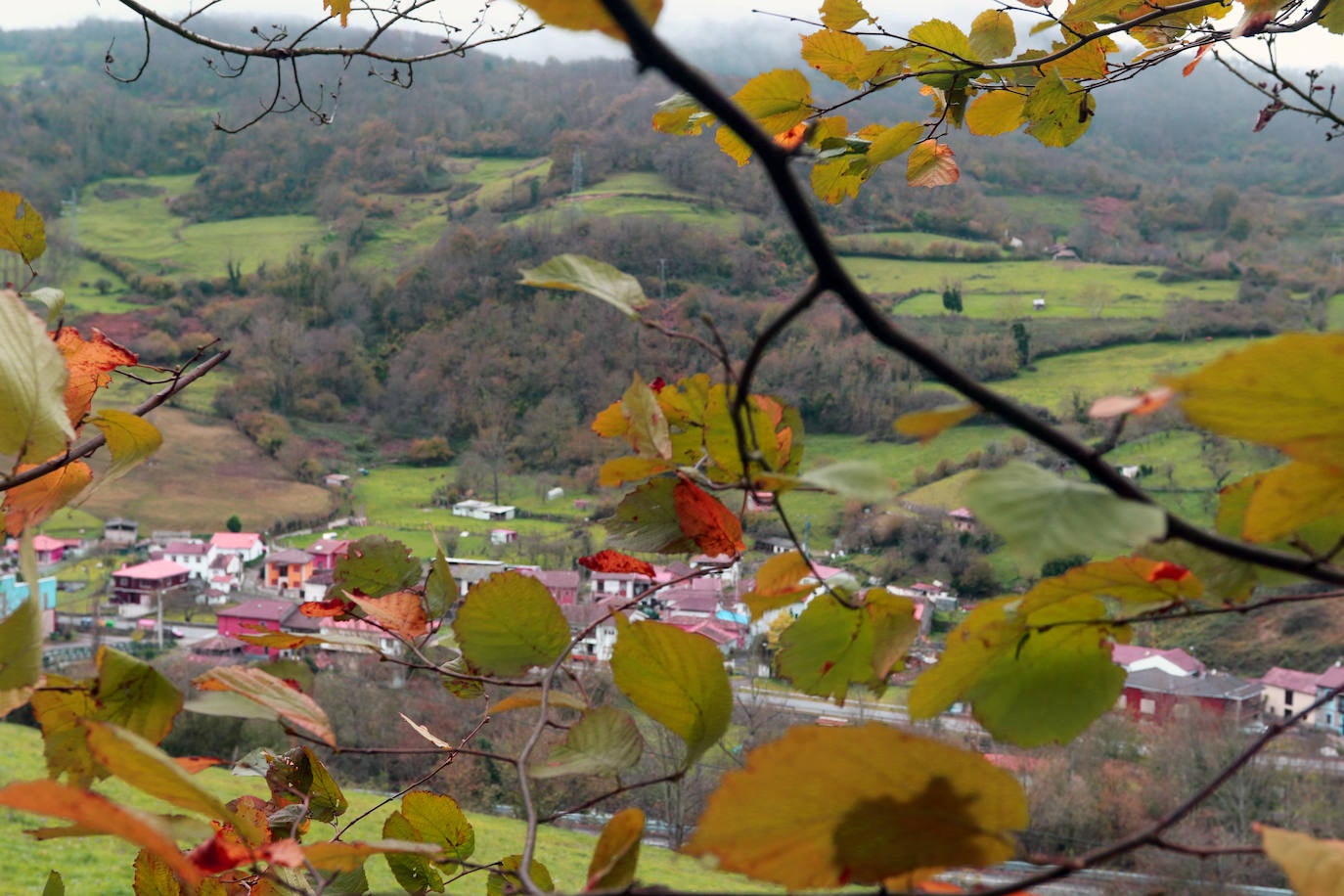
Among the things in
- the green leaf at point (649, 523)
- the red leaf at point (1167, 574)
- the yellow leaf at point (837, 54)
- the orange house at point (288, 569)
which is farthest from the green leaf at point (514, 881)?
the orange house at point (288, 569)

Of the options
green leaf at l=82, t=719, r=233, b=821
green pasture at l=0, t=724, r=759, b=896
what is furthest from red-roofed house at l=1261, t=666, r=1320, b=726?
green leaf at l=82, t=719, r=233, b=821

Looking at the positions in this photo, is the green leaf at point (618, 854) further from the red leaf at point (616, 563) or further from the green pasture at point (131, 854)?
the green pasture at point (131, 854)

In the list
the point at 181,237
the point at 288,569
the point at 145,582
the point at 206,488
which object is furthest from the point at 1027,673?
the point at 181,237

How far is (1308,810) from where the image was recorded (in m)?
7.30

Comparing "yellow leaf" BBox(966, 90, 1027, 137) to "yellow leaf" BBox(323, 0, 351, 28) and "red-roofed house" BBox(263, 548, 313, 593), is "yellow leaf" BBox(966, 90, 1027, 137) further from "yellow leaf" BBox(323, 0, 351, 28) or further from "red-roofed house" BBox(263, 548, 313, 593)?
"red-roofed house" BBox(263, 548, 313, 593)

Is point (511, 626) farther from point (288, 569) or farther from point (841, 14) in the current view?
point (288, 569)

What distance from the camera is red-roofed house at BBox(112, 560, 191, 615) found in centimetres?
1263

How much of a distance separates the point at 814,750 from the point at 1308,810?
9.02m

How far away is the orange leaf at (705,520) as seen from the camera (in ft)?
1.13

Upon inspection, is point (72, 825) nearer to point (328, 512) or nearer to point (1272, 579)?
point (1272, 579)

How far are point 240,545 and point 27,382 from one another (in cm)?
1506

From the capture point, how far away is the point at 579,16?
0.19 meters

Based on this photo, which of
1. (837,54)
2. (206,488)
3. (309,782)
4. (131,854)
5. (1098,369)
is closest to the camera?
(309,782)

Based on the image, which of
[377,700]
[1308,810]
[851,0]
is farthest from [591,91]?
[851,0]
